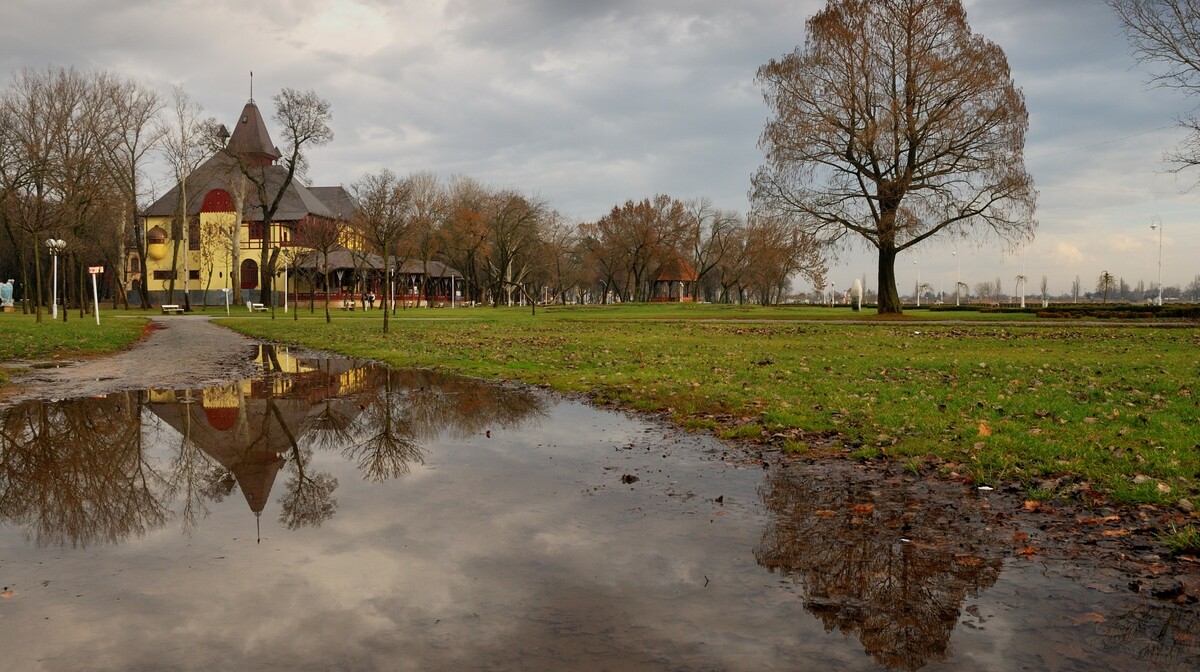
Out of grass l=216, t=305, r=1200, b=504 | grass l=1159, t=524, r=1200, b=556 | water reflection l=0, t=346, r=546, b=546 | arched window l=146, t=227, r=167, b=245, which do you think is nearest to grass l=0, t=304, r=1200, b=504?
grass l=216, t=305, r=1200, b=504

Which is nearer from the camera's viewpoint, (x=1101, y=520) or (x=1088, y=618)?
(x=1088, y=618)

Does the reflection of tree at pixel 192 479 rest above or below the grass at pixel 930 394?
below

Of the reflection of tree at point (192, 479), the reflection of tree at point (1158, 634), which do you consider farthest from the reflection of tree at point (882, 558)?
the reflection of tree at point (192, 479)

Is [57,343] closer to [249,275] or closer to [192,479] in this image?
[192,479]

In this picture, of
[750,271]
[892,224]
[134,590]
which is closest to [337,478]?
[134,590]

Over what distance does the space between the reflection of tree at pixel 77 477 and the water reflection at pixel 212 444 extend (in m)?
0.01

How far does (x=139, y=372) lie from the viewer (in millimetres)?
15289

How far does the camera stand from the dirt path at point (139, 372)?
41.1 feet

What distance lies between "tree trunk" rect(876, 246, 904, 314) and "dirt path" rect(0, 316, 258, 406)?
32745 millimetres

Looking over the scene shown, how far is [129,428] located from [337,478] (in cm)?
394

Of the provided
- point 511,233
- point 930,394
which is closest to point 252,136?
point 511,233

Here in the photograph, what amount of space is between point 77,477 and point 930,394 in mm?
10770

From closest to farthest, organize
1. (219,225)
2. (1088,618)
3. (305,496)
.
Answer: (1088,618) → (305,496) → (219,225)

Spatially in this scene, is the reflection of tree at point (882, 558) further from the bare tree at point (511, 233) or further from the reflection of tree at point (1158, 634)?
the bare tree at point (511, 233)
